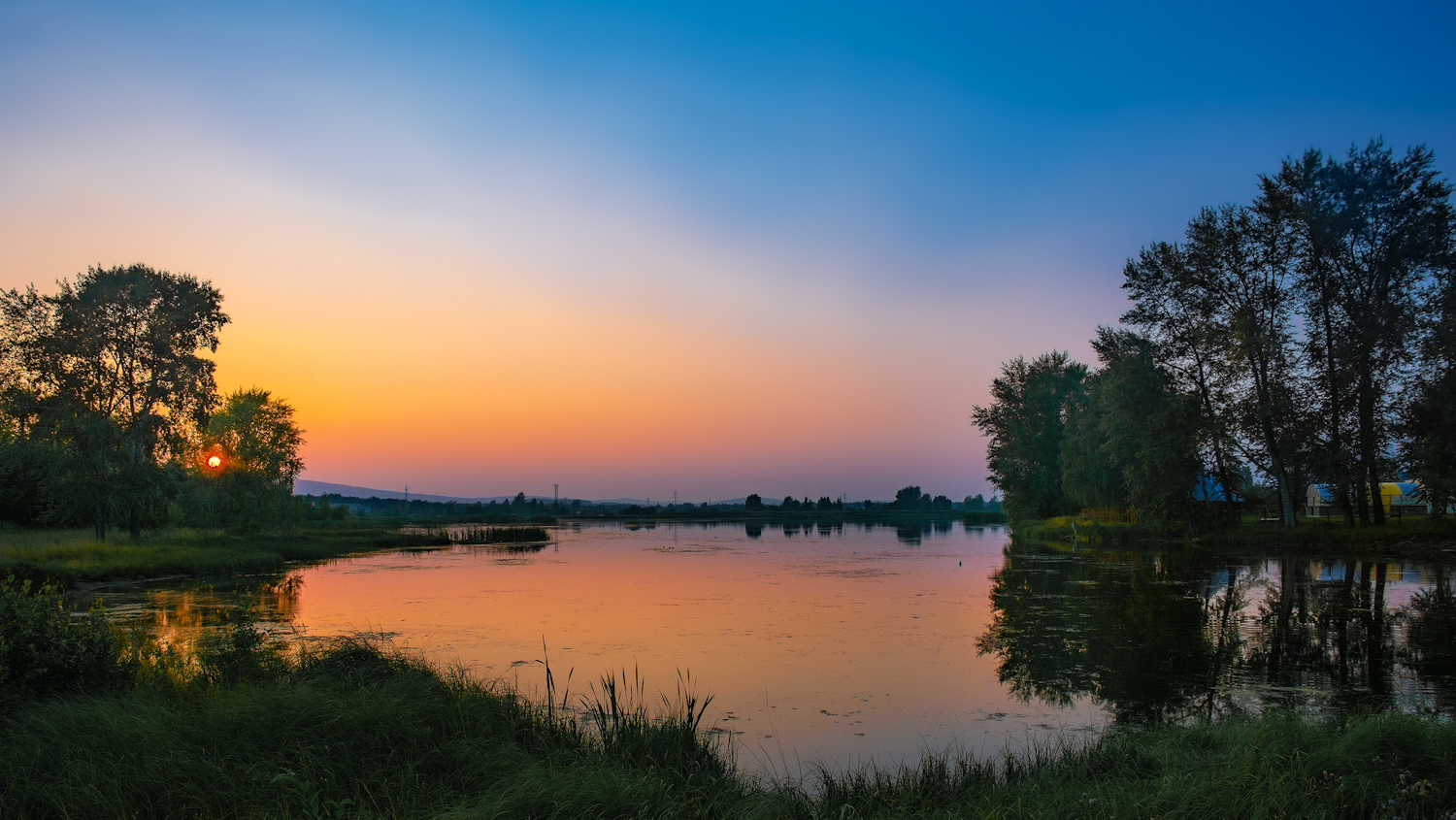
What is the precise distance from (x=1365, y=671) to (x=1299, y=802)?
725cm

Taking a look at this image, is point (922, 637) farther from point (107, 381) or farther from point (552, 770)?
point (107, 381)

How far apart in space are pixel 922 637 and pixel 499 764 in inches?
400

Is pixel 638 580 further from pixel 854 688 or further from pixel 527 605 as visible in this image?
pixel 854 688

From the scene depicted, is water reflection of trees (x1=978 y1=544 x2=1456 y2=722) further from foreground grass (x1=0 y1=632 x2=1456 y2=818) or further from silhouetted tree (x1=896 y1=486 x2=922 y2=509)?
silhouetted tree (x1=896 y1=486 x2=922 y2=509)

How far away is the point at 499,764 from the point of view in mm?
5590

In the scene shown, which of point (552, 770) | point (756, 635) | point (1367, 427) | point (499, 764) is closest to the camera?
point (552, 770)

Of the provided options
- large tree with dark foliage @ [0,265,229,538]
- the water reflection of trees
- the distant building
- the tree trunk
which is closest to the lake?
the water reflection of trees

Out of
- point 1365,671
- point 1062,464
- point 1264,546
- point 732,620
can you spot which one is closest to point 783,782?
point 1365,671

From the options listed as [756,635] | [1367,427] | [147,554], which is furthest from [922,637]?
[147,554]

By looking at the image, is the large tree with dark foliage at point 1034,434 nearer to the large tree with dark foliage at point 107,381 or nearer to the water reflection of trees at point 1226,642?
the water reflection of trees at point 1226,642

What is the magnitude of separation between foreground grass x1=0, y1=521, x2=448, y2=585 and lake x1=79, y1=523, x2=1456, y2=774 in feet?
7.15

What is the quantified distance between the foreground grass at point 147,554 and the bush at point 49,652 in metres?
13.5

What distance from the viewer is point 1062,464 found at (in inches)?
1732

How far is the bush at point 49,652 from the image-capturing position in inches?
262
